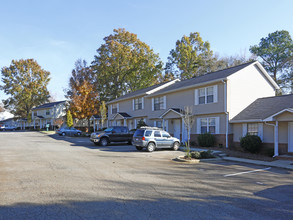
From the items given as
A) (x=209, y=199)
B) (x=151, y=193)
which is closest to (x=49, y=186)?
(x=151, y=193)

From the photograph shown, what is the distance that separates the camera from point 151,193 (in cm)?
707

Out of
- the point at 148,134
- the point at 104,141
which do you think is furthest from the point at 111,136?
the point at 148,134

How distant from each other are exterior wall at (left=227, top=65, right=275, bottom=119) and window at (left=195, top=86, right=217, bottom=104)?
1.44 metres

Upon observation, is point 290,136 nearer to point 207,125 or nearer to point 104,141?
point 207,125

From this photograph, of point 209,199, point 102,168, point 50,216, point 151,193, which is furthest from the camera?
point 102,168

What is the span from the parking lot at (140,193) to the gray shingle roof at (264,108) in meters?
8.01

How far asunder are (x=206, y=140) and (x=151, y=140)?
5.20 metres

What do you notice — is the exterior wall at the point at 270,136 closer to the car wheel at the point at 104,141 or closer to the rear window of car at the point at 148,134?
the rear window of car at the point at 148,134

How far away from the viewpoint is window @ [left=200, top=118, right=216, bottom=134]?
21.5m

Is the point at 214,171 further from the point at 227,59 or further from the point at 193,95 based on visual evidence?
the point at 227,59

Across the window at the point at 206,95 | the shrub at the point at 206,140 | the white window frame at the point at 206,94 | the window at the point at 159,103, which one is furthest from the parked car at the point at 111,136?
the window at the point at 206,95

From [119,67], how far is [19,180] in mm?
39992

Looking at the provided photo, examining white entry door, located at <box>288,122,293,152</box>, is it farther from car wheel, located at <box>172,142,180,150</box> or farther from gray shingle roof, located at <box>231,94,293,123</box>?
car wheel, located at <box>172,142,180,150</box>

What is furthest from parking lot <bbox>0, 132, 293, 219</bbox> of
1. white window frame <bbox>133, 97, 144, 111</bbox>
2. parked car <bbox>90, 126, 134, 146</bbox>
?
white window frame <bbox>133, 97, 144, 111</bbox>
